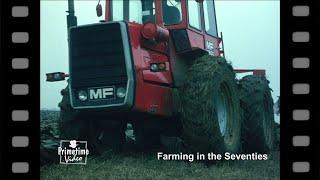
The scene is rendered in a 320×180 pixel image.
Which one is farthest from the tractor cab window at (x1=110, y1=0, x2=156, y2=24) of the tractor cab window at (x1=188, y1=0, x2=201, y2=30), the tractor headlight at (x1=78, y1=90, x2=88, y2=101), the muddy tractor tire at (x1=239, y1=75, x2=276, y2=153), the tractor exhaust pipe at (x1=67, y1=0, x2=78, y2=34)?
the muddy tractor tire at (x1=239, y1=75, x2=276, y2=153)

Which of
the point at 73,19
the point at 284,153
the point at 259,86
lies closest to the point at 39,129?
the point at 73,19

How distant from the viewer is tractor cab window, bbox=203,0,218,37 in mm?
4582

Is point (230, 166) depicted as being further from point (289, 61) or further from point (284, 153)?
point (289, 61)

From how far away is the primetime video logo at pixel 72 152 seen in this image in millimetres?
3967

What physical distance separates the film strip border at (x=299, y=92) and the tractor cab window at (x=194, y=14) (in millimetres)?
1081

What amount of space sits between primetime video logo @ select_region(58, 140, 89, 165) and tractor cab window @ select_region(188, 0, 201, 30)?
4.04ft

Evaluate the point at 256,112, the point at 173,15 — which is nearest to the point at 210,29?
the point at 173,15

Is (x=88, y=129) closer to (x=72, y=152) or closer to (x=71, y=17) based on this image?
(x=72, y=152)

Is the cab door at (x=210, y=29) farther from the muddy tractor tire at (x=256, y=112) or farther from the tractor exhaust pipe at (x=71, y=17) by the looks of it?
the tractor exhaust pipe at (x=71, y=17)

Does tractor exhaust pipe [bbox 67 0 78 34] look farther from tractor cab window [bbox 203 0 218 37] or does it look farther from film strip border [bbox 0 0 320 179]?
tractor cab window [bbox 203 0 218 37]

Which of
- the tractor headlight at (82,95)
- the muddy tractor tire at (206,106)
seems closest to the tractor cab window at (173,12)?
the muddy tractor tire at (206,106)

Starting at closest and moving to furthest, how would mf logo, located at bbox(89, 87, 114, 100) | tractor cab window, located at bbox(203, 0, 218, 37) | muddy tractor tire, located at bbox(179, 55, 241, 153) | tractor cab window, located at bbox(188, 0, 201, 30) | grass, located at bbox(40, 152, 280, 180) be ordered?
grass, located at bbox(40, 152, 280, 180), muddy tractor tire, located at bbox(179, 55, 241, 153), mf logo, located at bbox(89, 87, 114, 100), tractor cab window, located at bbox(203, 0, 218, 37), tractor cab window, located at bbox(188, 0, 201, 30)

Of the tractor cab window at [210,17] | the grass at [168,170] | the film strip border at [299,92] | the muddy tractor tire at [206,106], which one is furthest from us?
the tractor cab window at [210,17]

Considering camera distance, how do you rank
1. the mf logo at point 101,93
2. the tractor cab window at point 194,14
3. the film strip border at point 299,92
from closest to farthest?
the film strip border at point 299,92 < the mf logo at point 101,93 < the tractor cab window at point 194,14
